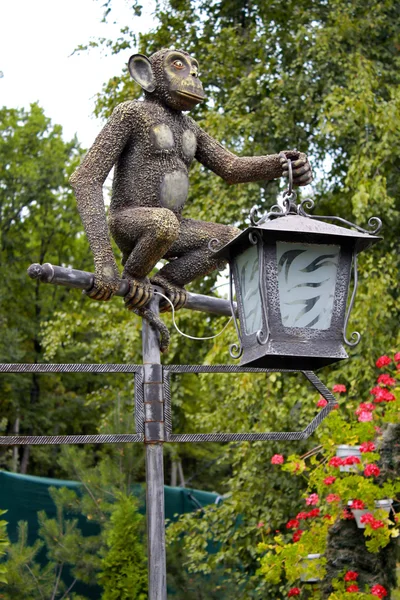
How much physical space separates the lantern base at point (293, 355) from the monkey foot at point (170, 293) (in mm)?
662

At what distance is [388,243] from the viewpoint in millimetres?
7742

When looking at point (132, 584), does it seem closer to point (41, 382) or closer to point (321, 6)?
point (321, 6)

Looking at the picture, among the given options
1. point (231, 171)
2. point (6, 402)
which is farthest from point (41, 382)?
point (231, 171)

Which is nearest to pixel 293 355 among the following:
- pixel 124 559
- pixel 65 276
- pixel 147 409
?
pixel 147 409

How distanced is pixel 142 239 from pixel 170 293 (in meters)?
0.27

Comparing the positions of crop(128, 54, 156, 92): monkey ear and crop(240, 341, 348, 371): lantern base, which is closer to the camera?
crop(240, 341, 348, 371): lantern base

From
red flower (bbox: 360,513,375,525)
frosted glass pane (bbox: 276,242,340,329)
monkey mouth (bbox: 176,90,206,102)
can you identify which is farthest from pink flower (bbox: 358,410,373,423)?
frosted glass pane (bbox: 276,242,340,329)

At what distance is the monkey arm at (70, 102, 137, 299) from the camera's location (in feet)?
9.20

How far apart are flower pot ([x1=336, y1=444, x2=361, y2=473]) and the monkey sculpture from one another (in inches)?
96.5

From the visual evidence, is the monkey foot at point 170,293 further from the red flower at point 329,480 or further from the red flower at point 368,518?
the red flower at point 329,480

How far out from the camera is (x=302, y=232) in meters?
2.28

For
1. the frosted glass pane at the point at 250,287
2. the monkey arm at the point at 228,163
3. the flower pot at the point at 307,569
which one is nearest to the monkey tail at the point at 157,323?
the frosted glass pane at the point at 250,287

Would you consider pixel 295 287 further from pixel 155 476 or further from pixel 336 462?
pixel 336 462

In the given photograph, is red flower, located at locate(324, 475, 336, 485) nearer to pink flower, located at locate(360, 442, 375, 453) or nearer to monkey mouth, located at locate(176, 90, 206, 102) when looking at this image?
pink flower, located at locate(360, 442, 375, 453)
